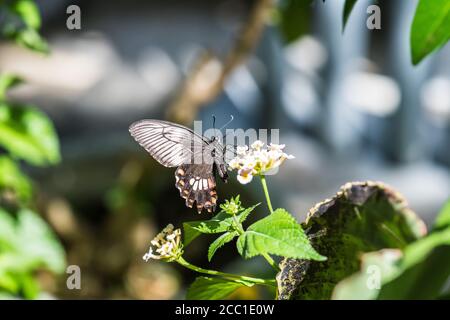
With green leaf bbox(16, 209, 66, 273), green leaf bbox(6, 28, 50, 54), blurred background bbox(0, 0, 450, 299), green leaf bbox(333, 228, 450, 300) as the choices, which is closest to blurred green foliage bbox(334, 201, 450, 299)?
green leaf bbox(333, 228, 450, 300)

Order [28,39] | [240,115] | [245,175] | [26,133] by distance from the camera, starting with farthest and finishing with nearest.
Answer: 1. [240,115]
2. [26,133]
3. [28,39]
4. [245,175]

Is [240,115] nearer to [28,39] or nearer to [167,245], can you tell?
[28,39]

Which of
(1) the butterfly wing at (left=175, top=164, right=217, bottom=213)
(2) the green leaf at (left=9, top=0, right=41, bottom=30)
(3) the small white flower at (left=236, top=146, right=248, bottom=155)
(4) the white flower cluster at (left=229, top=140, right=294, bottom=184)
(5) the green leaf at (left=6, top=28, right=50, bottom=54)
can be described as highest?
(2) the green leaf at (left=9, top=0, right=41, bottom=30)

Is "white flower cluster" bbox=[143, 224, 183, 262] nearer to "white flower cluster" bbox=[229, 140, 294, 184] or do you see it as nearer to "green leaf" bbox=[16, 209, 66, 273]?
"white flower cluster" bbox=[229, 140, 294, 184]

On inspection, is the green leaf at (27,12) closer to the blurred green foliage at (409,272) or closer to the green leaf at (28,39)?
the green leaf at (28,39)

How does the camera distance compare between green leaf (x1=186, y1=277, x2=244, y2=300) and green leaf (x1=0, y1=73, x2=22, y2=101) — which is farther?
green leaf (x1=0, y1=73, x2=22, y2=101)

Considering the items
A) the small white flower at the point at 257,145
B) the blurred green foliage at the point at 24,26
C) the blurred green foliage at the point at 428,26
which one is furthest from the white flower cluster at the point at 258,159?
the blurred green foliage at the point at 24,26

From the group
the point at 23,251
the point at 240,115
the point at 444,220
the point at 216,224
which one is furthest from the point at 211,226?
the point at 240,115
